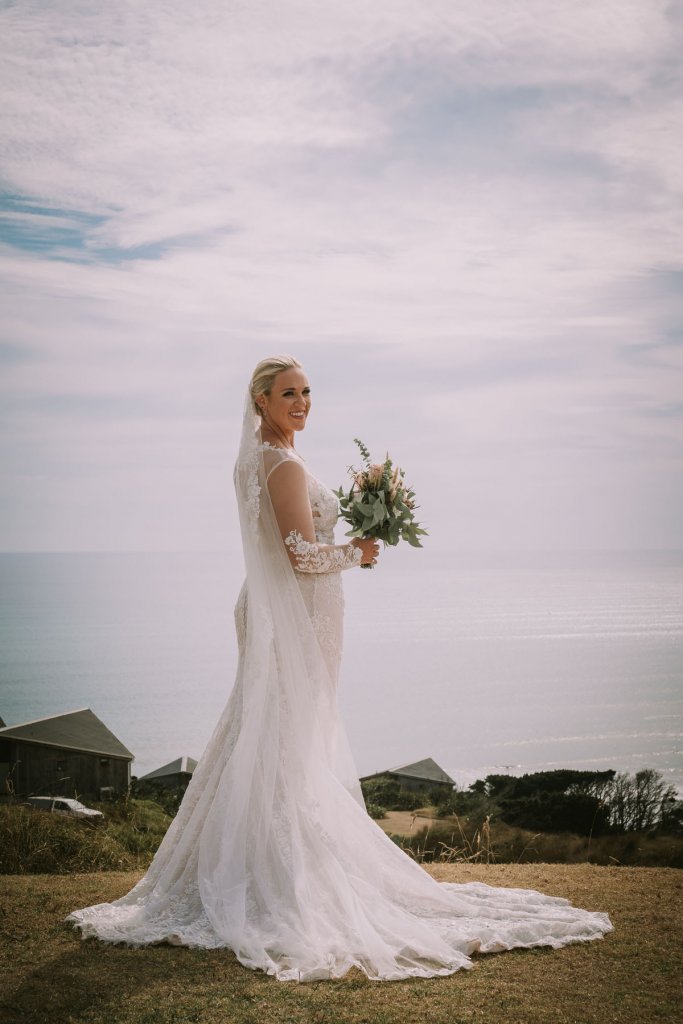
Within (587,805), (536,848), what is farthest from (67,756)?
(536,848)

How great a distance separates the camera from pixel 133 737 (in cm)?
6444

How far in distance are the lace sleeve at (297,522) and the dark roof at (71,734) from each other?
1289 centimetres

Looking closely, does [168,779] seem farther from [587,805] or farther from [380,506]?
[380,506]

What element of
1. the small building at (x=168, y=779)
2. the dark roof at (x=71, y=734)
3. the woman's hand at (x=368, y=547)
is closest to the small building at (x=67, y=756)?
the dark roof at (x=71, y=734)

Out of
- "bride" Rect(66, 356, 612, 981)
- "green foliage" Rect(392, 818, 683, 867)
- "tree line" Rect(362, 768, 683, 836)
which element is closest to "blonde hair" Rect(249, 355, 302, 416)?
"bride" Rect(66, 356, 612, 981)

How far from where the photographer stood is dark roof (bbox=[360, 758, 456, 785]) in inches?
1080

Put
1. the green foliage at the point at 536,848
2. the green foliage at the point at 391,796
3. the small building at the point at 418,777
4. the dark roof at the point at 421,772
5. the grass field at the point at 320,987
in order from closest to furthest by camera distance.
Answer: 1. the grass field at the point at 320,987
2. the green foliage at the point at 536,848
3. the green foliage at the point at 391,796
4. the small building at the point at 418,777
5. the dark roof at the point at 421,772

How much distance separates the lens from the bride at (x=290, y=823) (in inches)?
185

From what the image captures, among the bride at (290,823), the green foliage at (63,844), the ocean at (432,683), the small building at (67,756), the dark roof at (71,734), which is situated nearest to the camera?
the bride at (290,823)

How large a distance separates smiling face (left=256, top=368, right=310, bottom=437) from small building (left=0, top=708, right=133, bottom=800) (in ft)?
42.6

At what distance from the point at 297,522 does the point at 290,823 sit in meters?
1.73

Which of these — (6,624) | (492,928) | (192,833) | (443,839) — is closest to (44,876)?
(192,833)

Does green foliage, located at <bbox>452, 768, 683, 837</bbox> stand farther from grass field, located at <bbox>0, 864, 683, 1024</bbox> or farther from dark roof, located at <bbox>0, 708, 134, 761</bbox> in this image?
dark roof, located at <bbox>0, 708, 134, 761</bbox>

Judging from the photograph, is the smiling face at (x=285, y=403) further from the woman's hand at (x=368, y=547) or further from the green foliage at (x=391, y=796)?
the green foliage at (x=391, y=796)
